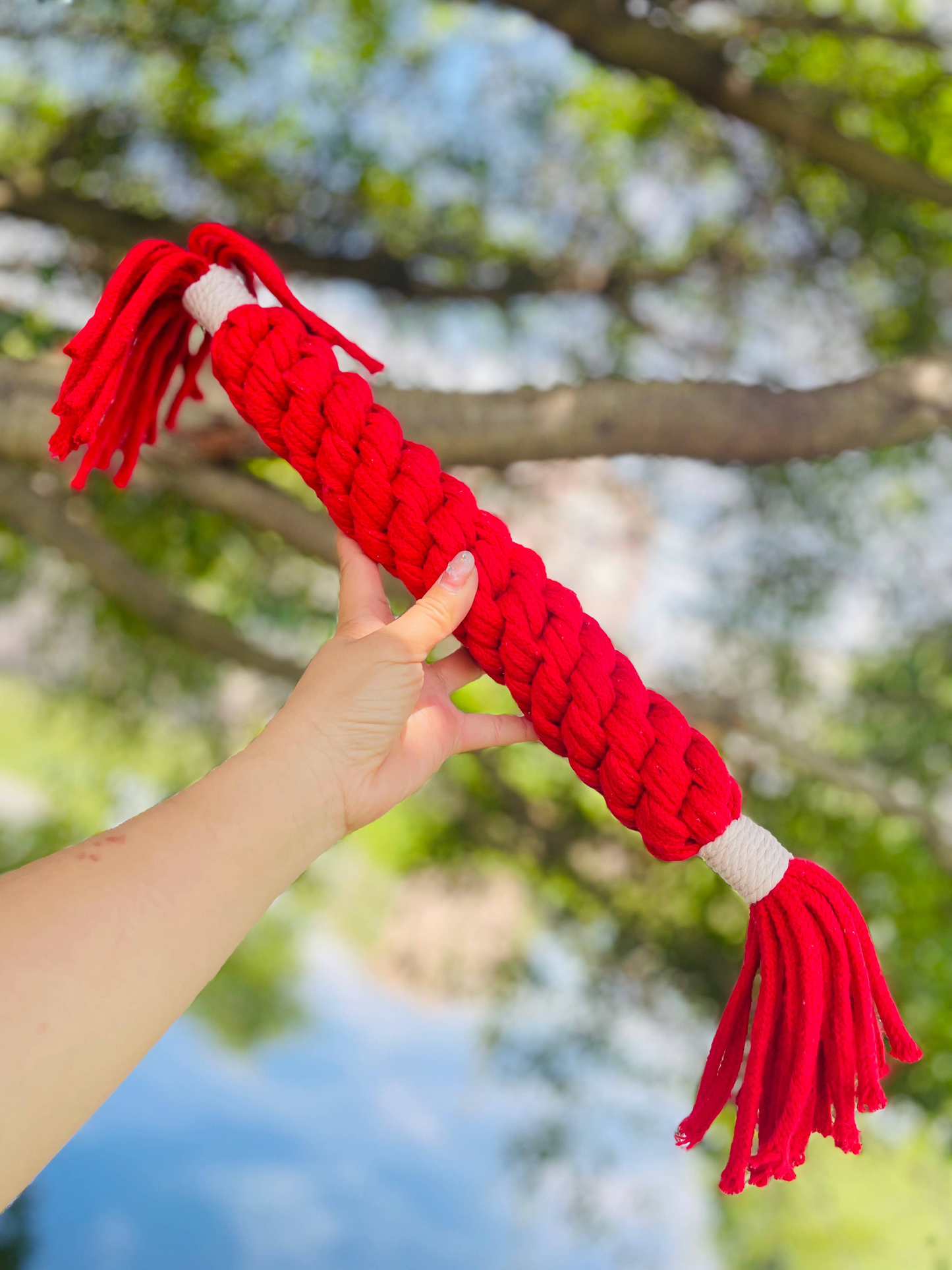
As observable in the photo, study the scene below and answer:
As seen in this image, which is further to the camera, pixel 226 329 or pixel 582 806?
pixel 582 806

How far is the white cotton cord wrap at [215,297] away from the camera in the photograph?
0.76 metres

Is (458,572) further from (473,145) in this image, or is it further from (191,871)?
(473,145)

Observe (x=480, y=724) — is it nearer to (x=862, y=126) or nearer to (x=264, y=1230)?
(x=862, y=126)

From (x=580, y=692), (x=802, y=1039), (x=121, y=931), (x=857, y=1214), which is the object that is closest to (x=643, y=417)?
(x=580, y=692)

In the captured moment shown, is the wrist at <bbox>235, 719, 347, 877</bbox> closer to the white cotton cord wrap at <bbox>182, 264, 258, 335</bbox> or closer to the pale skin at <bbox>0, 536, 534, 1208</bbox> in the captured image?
the pale skin at <bbox>0, 536, 534, 1208</bbox>

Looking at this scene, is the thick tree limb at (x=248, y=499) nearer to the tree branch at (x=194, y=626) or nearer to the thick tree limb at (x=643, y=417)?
the thick tree limb at (x=643, y=417)

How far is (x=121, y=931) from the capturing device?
19.7 inches

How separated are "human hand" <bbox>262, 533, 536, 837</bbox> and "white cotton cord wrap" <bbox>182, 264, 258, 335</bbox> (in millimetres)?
248

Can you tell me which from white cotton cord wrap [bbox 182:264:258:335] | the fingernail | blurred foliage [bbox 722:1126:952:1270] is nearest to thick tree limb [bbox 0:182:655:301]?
white cotton cord wrap [bbox 182:264:258:335]

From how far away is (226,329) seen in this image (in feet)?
2.44

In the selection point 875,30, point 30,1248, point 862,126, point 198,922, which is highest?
point 875,30

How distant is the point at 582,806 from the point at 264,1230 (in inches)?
48.8

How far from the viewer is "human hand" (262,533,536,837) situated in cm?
63

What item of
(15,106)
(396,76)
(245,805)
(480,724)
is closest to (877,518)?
(396,76)
